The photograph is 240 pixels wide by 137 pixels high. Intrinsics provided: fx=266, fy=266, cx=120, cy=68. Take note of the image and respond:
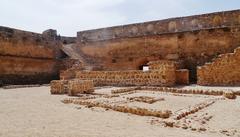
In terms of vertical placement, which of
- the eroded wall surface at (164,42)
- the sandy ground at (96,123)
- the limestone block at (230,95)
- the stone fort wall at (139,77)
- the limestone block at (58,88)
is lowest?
the sandy ground at (96,123)

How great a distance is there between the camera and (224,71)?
13.4m

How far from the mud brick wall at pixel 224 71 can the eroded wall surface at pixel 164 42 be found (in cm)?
298

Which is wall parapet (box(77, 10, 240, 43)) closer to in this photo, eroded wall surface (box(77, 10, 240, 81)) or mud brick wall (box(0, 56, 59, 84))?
eroded wall surface (box(77, 10, 240, 81))

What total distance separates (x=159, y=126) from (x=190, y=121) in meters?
0.75

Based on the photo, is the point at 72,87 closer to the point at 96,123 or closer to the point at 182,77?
the point at 96,123

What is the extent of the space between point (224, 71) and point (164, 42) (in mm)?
6175

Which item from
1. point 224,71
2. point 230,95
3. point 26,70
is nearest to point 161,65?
point 224,71

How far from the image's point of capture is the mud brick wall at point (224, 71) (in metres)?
13.3

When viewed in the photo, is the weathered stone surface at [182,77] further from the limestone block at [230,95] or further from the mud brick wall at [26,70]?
the mud brick wall at [26,70]

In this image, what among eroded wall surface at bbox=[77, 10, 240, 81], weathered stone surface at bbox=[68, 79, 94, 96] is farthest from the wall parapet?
weathered stone surface at bbox=[68, 79, 94, 96]

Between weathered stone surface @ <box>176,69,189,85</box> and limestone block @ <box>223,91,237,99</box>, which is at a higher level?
weathered stone surface @ <box>176,69,189,85</box>

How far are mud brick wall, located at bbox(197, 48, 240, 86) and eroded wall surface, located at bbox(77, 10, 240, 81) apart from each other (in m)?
2.98

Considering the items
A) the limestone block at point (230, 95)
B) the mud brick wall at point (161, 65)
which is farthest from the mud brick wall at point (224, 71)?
the limestone block at point (230, 95)

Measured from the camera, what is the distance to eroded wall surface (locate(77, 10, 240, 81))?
55.5ft
